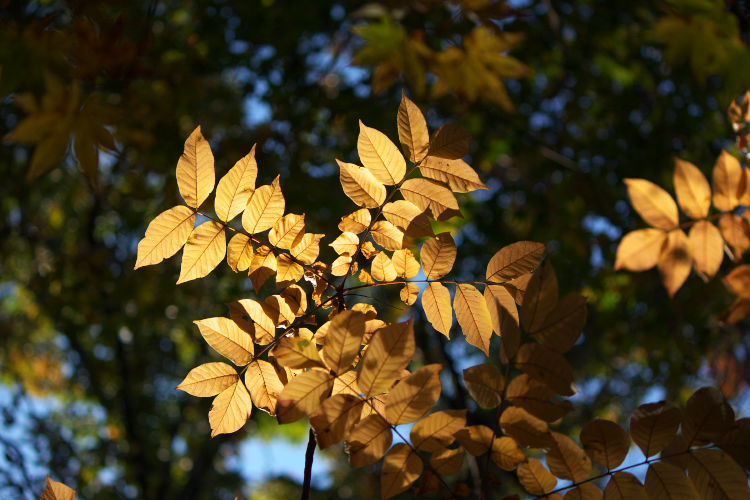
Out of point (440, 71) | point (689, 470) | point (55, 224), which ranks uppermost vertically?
point (689, 470)

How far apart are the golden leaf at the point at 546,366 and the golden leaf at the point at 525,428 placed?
0.06m

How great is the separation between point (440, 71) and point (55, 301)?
2.36 m

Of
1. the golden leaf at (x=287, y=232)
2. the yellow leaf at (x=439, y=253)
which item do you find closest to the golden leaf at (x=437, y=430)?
the yellow leaf at (x=439, y=253)

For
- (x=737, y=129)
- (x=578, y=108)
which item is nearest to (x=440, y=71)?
(x=737, y=129)

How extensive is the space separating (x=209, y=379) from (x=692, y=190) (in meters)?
0.84

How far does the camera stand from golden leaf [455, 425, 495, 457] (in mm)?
771

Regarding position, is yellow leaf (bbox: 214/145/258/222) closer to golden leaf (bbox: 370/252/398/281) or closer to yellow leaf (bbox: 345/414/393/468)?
golden leaf (bbox: 370/252/398/281)

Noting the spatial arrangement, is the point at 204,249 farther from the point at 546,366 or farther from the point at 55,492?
the point at 546,366

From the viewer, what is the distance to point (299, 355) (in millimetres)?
767

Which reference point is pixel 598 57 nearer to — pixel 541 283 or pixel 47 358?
pixel 541 283

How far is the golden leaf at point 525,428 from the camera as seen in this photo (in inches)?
29.9

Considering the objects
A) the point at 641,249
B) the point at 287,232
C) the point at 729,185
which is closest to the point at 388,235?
the point at 287,232

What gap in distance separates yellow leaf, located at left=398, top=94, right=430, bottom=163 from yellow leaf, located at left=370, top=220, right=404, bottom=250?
11 centimetres

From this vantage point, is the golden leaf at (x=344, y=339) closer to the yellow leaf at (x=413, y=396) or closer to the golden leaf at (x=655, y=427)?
the yellow leaf at (x=413, y=396)
